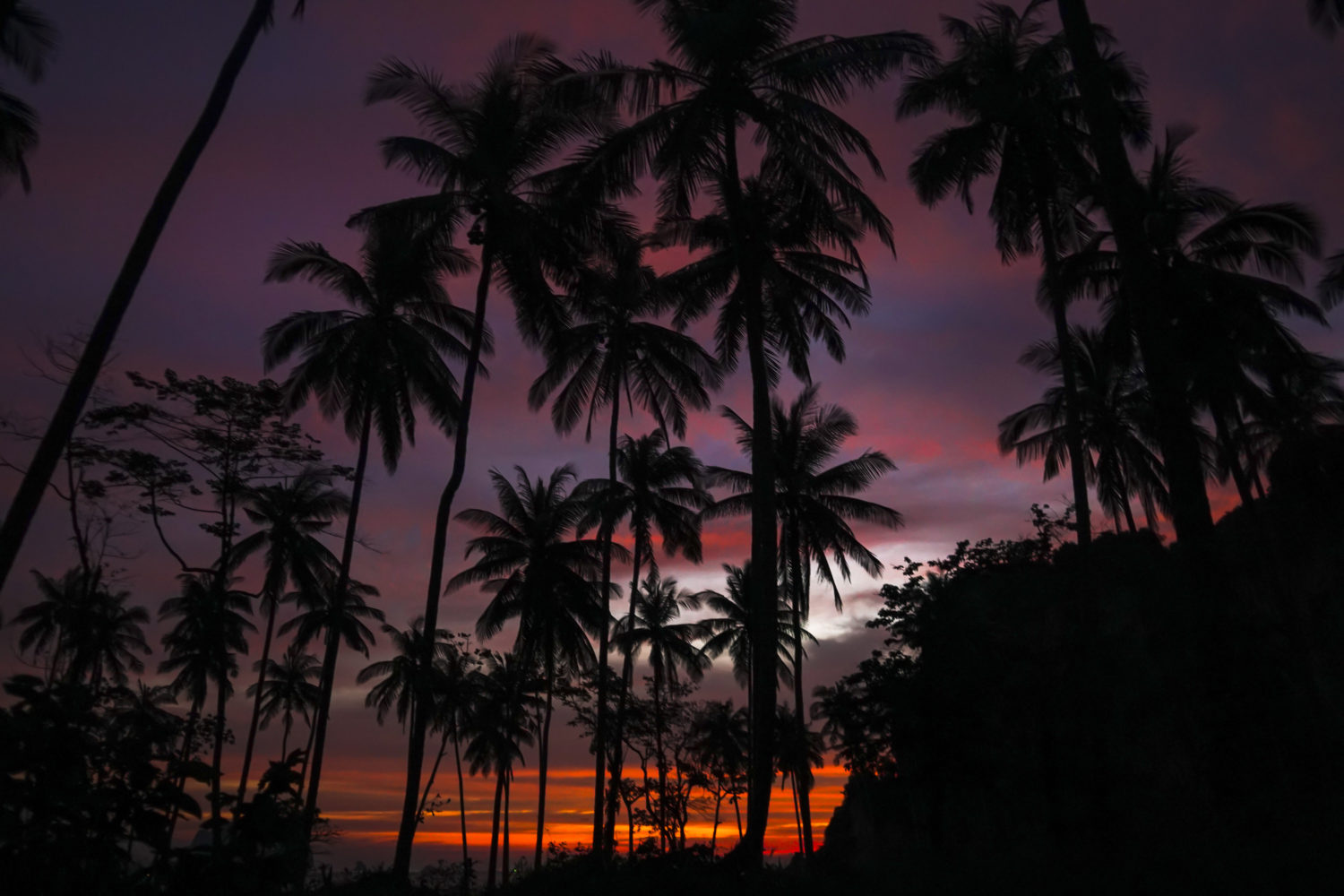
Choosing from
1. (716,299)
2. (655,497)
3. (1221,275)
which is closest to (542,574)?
(655,497)

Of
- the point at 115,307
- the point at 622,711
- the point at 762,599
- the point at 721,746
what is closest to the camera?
the point at 115,307

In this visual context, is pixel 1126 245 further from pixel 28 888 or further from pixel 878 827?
pixel 878 827

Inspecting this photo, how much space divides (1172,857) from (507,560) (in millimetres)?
22064

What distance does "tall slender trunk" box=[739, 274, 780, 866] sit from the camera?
12797 mm

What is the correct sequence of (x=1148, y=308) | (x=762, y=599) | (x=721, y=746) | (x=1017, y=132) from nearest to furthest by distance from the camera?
(x=1148, y=308) → (x=762, y=599) → (x=1017, y=132) → (x=721, y=746)

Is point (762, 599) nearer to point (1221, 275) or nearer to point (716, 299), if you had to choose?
point (716, 299)

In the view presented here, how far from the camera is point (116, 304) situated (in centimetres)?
887

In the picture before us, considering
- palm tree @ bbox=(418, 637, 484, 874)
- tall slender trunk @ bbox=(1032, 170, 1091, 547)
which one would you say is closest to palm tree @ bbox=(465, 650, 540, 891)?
palm tree @ bbox=(418, 637, 484, 874)

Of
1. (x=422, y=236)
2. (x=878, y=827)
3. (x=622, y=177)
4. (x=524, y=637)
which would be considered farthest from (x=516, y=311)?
(x=878, y=827)

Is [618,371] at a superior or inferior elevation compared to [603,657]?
superior

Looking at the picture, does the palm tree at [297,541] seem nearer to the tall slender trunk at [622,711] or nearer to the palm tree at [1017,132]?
the tall slender trunk at [622,711]

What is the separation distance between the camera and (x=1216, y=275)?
21.4 m

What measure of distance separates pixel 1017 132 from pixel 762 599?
11910mm

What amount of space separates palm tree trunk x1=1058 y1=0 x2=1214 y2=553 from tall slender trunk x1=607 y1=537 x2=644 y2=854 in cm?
1813
